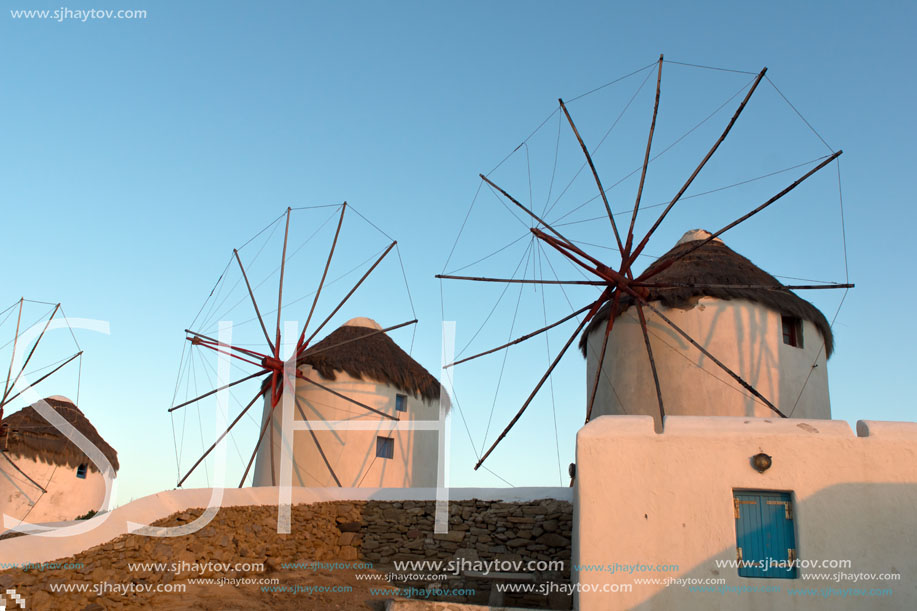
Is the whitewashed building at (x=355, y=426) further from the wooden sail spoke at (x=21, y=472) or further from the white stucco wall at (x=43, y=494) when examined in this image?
the white stucco wall at (x=43, y=494)

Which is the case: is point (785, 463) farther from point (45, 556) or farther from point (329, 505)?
point (45, 556)

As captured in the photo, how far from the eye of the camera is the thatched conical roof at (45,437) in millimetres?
22328

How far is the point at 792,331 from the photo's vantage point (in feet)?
47.8

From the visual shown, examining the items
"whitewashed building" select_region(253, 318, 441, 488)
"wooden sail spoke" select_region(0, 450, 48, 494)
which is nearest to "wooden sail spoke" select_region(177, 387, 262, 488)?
"whitewashed building" select_region(253, 318, 441, 488)

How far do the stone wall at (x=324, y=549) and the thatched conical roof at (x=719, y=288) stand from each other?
4.28 meters

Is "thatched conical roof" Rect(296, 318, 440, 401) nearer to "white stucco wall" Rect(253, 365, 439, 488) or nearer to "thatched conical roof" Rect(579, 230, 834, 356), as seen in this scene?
"white stucco wall" Rect(253, 365, 439, 488)

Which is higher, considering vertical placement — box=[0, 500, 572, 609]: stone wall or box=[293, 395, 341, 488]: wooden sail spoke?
box=[293, 395, 341, 488]: wooden sail spoke

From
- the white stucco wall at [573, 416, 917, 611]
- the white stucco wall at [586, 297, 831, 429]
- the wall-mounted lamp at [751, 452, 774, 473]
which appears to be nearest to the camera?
the white stucco wall at [573, 416, 917, 611]

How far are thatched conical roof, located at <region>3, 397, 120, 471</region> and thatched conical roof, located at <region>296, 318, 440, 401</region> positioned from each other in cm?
874

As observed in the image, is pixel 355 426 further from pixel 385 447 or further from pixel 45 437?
pixel 45 437

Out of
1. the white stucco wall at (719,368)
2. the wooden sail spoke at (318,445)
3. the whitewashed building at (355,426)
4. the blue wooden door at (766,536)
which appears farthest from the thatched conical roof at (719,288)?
the wooden sail spoke at (318,445)

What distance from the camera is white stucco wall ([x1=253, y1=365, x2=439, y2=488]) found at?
18469mm

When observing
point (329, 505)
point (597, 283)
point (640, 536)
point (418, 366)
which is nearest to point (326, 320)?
point (418, 366)

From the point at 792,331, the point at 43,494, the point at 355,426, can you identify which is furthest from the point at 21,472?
the point at 792,331
